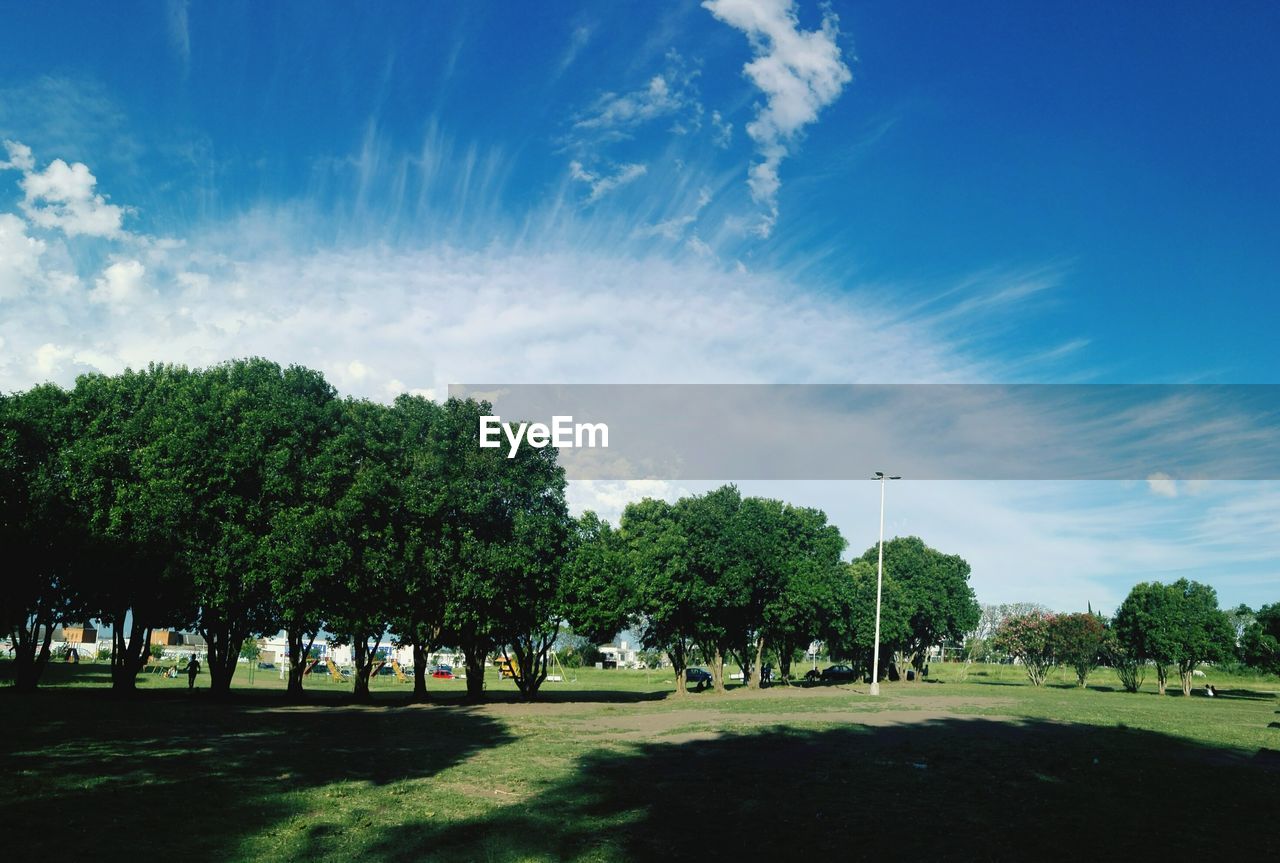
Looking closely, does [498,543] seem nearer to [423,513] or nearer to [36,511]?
[423,513]

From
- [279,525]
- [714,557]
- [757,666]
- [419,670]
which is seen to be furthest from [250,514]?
[757,666]

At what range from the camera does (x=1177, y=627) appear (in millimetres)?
66625

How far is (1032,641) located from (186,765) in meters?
77.6

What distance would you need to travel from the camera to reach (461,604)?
37.0 m

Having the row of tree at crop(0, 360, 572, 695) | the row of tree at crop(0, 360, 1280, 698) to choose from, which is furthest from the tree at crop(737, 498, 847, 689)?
the row of tree at crop(0, 360, 572, 695)

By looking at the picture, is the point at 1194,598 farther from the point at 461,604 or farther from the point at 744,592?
the point at 461,604

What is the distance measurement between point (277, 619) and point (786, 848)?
3440cm

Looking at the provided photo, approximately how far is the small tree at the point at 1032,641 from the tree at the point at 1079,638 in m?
0.68

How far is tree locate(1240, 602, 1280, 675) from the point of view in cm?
6462

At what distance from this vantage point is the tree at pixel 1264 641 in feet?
212

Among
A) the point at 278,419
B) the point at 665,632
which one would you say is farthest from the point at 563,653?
the point at 278,419

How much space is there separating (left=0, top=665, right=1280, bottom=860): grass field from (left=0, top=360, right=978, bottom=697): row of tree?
6666 mm

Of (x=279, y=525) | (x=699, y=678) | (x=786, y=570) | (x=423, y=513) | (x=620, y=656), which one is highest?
(x=423, y=513)

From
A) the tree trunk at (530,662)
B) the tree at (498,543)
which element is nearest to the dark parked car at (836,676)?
the tree trunk at (530,662)
